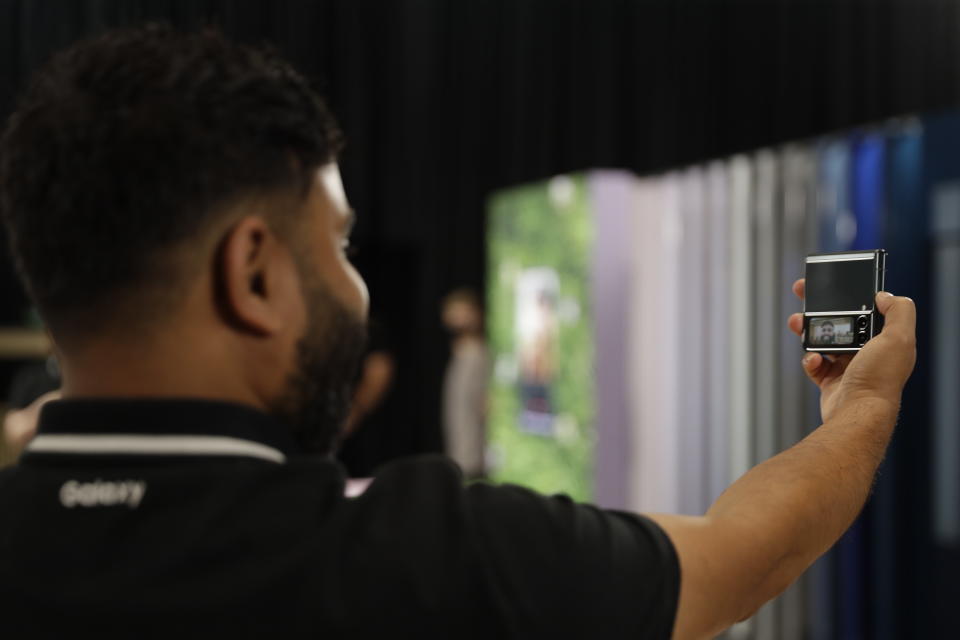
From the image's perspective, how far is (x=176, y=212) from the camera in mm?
740

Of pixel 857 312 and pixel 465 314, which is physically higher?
pixel 857 312

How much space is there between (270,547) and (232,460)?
8 cm

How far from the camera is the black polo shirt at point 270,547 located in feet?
2.21

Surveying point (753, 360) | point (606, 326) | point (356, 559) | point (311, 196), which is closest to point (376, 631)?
point (356, 559)

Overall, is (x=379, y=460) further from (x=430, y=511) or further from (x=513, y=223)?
(x=430, y=511)

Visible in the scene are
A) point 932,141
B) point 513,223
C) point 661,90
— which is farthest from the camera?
point 661,90

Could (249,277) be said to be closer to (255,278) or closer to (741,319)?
(255,278)

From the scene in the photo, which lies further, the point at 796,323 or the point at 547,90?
the point at 547,90

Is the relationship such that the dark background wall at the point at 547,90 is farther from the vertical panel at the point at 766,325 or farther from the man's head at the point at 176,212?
the man's head at the point at 176,212

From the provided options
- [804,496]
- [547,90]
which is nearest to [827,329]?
[804,496]

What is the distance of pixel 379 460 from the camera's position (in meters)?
6.76

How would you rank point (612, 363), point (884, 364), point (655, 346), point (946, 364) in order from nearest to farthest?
point (884, 364), point (946, 364), point (655, 346), point (612, 363)

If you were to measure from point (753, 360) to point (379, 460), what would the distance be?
3856 mm

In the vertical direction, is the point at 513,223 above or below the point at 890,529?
above
